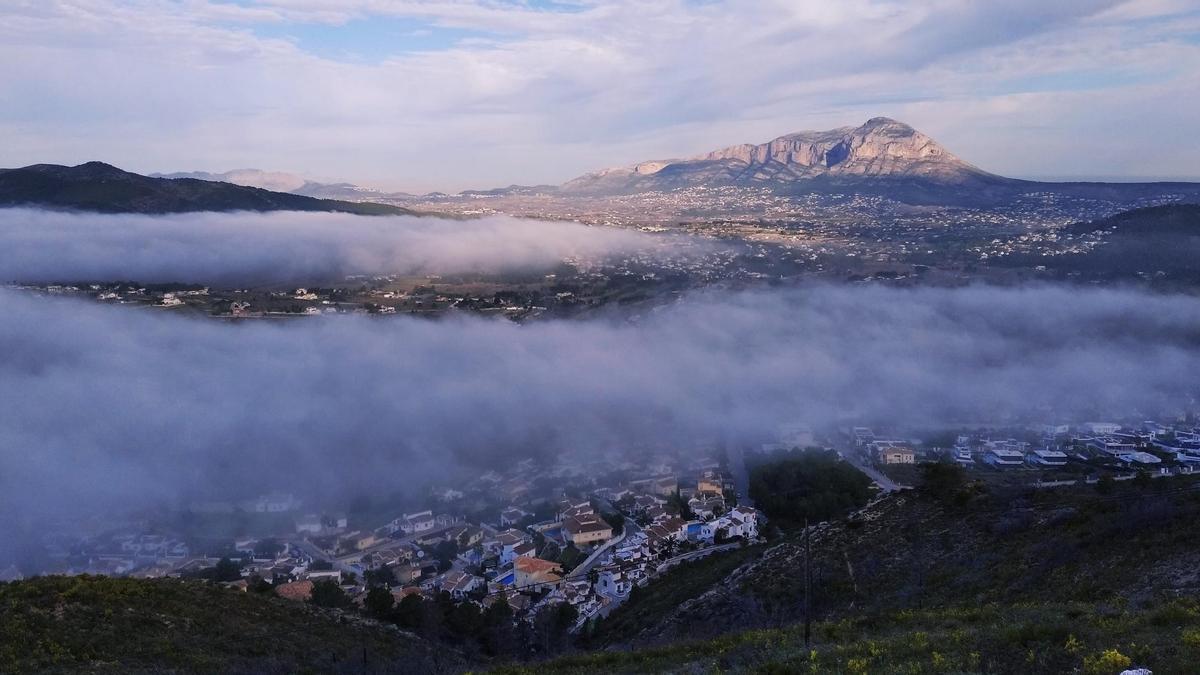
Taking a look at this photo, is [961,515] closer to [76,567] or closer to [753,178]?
[76,567]

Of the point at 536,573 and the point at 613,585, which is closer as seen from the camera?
the point at 613,585

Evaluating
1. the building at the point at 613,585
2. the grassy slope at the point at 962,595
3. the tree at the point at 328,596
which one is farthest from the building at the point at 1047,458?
the tree at the point at 328,596

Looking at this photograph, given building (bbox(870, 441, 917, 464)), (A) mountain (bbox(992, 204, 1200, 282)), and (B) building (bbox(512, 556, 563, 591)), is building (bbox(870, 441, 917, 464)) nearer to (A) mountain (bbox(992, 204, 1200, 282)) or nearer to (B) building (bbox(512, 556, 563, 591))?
(B) building (bbox(512, 556, 563, 591))

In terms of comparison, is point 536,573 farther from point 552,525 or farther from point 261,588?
point 261,588

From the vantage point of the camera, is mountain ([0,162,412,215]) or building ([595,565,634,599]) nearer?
building ([595,565,634,599])

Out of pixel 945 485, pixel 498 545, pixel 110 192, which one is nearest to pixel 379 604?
pixel 498 545

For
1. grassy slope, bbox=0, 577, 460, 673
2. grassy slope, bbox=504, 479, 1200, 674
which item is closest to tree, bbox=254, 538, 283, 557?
grassy slope, bbox=0, 577, 460, 673
